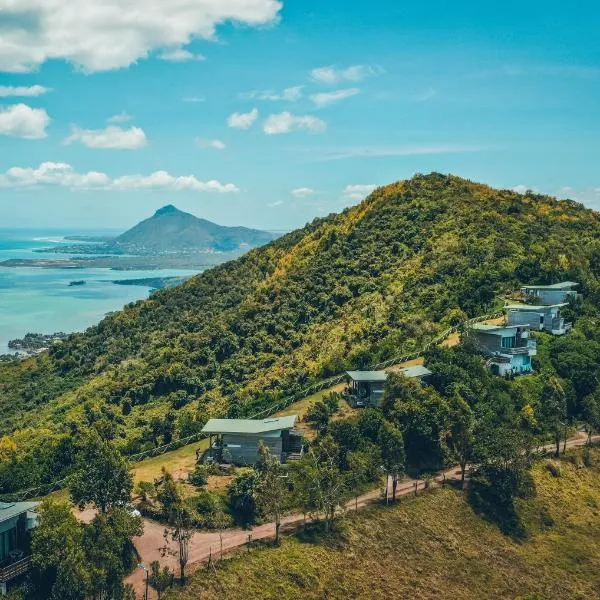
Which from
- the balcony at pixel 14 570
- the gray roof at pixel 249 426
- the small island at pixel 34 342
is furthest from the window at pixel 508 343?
the small island at pixel 34 342

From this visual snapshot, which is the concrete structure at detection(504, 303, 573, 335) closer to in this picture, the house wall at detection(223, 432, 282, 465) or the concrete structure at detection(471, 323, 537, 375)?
the concrete structure at detection(471, 323, 537, 375)

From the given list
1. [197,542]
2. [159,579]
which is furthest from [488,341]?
[159,579]

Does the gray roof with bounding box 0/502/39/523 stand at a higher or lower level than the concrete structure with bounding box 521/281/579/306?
lower

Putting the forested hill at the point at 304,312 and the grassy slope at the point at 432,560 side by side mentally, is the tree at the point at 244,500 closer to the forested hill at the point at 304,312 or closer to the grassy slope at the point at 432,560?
the grassy slope at the point at 432,560

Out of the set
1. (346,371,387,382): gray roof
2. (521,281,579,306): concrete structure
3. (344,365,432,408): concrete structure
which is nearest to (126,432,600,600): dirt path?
(344,365,432,408): concrete structure

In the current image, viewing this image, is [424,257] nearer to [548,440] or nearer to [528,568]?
[548,440]

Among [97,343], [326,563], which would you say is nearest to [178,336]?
[97,343]
